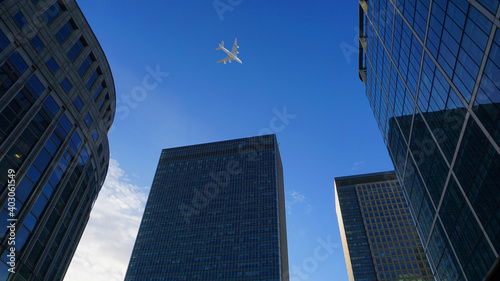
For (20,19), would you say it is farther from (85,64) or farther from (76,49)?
(85,64)

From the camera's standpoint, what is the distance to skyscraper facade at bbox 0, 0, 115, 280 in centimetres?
2145

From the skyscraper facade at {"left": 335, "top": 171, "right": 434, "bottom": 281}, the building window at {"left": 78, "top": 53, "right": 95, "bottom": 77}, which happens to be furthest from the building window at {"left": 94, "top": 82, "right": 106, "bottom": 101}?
the skyscraper facade at {"left": 335, "top": 171, "right": 434, "bottom": 281}

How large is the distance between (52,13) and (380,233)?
138299 millimetres

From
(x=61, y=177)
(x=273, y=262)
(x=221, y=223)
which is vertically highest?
(x=221, y=223)

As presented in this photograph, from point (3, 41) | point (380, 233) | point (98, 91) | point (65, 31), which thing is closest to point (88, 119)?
point (98, 91)

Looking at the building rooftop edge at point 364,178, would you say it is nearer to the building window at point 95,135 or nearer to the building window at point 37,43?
the building window at point 95,135

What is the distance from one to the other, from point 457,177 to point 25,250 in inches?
1597

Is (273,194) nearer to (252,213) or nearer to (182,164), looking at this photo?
(252,213)

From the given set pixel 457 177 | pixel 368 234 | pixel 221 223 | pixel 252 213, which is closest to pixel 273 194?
pixel 252 213

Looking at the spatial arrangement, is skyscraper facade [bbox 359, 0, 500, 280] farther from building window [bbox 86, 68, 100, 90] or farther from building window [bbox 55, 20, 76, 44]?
building window [bbox 86, 68, 100, 90]

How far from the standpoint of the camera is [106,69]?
1335 inches

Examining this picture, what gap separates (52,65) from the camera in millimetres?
25594

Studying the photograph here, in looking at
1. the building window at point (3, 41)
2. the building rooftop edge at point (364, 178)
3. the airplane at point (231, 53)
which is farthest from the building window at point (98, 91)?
the building rooftop edge at point (364, 178)

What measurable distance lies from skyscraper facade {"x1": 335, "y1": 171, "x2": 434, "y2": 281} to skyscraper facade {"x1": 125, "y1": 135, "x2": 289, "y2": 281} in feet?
107
